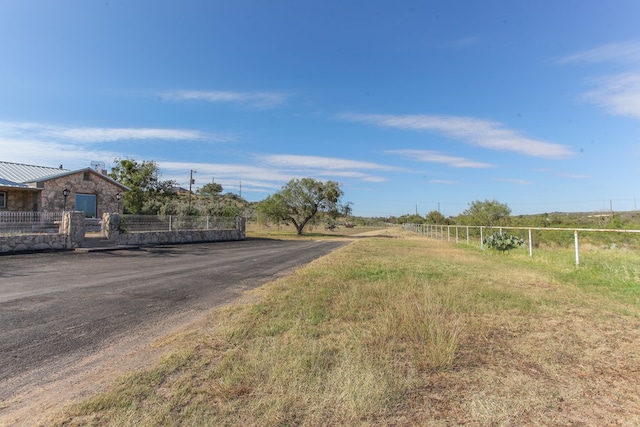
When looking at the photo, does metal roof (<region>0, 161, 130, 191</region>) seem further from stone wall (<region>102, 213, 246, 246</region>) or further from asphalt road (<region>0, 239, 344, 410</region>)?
asphalt road (<region>0, 239, 344, 410</region>)

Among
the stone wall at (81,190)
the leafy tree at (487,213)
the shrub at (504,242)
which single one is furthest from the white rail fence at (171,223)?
the leafy tree at (487,213)

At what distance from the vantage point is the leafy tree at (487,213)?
43.2m

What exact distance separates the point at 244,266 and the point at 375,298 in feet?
21.5

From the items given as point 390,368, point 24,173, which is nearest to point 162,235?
point 24,173

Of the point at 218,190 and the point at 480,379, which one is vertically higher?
the point at 218,190

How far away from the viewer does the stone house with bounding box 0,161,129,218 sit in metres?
21.0

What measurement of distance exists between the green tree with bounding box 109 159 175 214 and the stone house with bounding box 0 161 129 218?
1137 cm

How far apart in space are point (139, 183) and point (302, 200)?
61.6ft

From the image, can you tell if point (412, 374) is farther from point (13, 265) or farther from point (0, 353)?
point (13, 265)

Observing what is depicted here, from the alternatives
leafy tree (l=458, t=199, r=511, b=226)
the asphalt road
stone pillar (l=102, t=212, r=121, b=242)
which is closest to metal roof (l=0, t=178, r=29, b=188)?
stone pillar (l=102, t=212, r=121, b=242)

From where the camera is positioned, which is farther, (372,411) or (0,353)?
(0,353)

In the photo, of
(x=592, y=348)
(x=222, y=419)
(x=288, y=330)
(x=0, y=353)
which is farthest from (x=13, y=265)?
(x=592, y=348)

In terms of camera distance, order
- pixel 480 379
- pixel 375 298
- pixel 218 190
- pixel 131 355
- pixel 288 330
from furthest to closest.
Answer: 1. pixel 218 190
2. pixel 375 298
3. pixel 288 330
4. pixel 131 355
5. pixel 480 379

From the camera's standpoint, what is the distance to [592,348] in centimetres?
389
